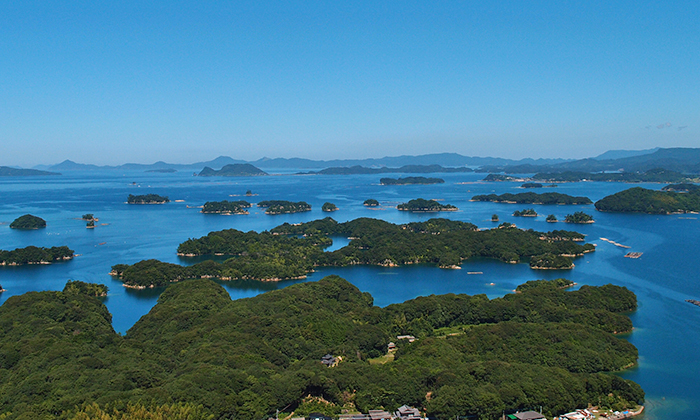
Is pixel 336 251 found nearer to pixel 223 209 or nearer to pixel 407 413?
pixel 407 413

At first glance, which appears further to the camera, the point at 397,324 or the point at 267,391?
the point at 397,324

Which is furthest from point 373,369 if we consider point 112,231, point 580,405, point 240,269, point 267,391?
point 112,231

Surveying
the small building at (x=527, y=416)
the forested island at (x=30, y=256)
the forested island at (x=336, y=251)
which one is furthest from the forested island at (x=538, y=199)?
the small building at (x=527, y=416)

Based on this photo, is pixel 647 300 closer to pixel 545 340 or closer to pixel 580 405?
pixel 545 340

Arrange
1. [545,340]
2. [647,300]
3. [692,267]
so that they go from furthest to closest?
[692,267] < [647,300] < [545,340]

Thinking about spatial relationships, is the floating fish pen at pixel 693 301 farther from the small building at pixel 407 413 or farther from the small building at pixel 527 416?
the small building at pixel 407 413

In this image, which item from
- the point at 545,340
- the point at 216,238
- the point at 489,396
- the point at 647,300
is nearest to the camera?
the point at 489,396
